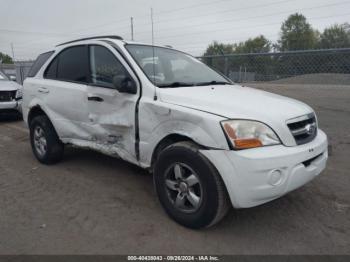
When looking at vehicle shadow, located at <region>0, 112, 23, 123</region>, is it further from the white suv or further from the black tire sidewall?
the black tire sidewall

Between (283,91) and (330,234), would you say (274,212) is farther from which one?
(283,91)

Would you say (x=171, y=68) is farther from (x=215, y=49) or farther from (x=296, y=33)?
(x=296, y=33)

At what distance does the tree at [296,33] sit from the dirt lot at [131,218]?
72571mm

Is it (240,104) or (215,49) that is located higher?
(215,49)

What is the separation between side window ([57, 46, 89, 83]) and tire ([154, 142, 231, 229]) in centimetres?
175

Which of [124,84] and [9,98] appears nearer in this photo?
[124,84]

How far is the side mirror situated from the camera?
320 centimetres

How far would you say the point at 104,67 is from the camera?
12.2 feet

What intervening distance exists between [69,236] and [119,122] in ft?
4.20

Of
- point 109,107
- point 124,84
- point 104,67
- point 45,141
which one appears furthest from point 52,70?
point 124,84

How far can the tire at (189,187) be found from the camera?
258cm

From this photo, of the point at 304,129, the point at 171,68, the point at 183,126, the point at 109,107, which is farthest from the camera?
the point at 171,68

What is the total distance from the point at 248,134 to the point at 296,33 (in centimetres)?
8049

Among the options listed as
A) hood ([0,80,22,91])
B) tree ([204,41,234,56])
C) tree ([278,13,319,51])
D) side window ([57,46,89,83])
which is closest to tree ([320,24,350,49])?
tree ([278,13,319,51])
